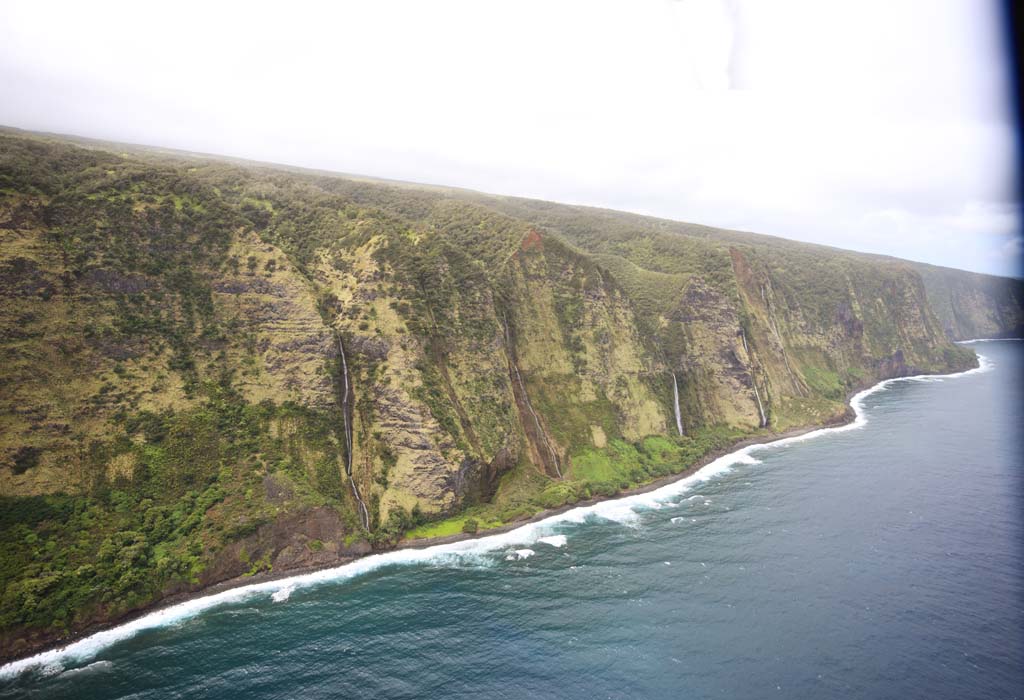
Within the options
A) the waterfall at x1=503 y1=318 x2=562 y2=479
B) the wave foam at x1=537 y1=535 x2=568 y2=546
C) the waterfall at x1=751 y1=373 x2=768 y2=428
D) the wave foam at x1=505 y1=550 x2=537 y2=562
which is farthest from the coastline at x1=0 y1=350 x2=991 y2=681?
the waterfall at x1=751 y1=373 x2=768 y2=428

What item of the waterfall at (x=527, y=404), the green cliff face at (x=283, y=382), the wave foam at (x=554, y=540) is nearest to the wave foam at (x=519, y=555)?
the wave foam at (x=554, y=540)

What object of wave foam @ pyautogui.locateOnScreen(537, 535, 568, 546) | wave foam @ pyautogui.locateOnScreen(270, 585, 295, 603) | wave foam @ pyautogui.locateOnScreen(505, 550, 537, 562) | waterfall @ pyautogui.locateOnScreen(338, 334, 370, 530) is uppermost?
waterfall @ pyautogui.locateOnScreen(338, 334, 370, 530)

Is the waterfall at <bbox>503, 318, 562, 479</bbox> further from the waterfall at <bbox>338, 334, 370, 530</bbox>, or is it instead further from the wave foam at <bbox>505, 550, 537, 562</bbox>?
the waterfall at <bbox>338, 334, 370, 530</bbox>

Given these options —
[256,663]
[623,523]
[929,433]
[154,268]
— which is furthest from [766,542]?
[154,268]

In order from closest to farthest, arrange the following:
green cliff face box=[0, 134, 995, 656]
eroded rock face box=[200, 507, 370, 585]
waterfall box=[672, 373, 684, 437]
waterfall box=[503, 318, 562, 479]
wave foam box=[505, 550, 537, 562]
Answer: green cliff face box=[0, 134, 995, 656] → eroded rock face box=[200, 507, 370, 585] → wave foam box=[505, 550, 537, 562] → waterfall box=[503, 318, 562, 479] → waterfall box=[672, 373, 684, 437]

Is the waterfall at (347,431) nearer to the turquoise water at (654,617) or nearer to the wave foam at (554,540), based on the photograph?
the turquoise water at (654,617)

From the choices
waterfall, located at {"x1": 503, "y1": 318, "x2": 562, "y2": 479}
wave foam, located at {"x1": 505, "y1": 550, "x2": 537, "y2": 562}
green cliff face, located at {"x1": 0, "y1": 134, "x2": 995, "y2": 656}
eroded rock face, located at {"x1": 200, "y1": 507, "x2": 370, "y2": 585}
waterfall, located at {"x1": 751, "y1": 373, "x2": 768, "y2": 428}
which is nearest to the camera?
green cliff face, located at {"x1": 0, "y1": 134, "x2": 995, "y2": 656}

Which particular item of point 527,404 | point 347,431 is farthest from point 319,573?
point 527,404

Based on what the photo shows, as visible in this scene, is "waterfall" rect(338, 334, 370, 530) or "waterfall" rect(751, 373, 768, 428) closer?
"waterfall" rect(338, 334, 370, 530)

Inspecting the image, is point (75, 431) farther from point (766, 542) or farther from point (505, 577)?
point (766, 542)
